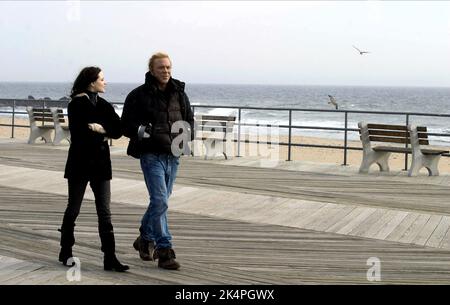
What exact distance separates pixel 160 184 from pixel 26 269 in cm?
115

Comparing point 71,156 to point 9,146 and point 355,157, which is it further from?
point 355,157

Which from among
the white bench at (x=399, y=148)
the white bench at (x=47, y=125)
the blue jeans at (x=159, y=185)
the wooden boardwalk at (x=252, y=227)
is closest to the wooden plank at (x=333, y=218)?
the wooden boardwalk at (x=252, y=227)

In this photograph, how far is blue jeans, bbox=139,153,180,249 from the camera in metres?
5.73

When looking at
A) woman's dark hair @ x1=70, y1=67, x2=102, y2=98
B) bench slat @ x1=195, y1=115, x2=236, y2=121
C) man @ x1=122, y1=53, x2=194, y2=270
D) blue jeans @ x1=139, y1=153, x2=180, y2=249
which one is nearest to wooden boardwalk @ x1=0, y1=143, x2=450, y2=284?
blue jeans @ x1=139, y1=153, x2=180, y2=249

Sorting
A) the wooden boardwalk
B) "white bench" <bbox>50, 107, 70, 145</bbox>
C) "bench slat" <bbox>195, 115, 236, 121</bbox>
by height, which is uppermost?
"bench slat" <bbox>195, 115, 236, 121</bbox>

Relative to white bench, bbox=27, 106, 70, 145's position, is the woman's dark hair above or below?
above

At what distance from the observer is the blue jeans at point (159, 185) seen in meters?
5.73

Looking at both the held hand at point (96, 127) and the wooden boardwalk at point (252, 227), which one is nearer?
the held hand at point (96, 127)

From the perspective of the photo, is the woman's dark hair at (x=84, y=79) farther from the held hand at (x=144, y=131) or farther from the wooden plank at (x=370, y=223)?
the wooden plank at (x=370, y=223)

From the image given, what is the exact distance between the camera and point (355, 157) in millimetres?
27359

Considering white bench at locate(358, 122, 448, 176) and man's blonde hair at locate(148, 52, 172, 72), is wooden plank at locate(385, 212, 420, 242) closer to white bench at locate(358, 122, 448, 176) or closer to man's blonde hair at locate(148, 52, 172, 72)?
man's blonde hair at locate(148, 52, 172, 72)

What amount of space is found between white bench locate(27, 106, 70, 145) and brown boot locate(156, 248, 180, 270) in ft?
34.1

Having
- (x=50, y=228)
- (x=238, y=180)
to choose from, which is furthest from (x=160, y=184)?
(x=238, y=180)

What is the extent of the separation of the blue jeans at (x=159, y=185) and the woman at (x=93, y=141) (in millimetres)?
292
